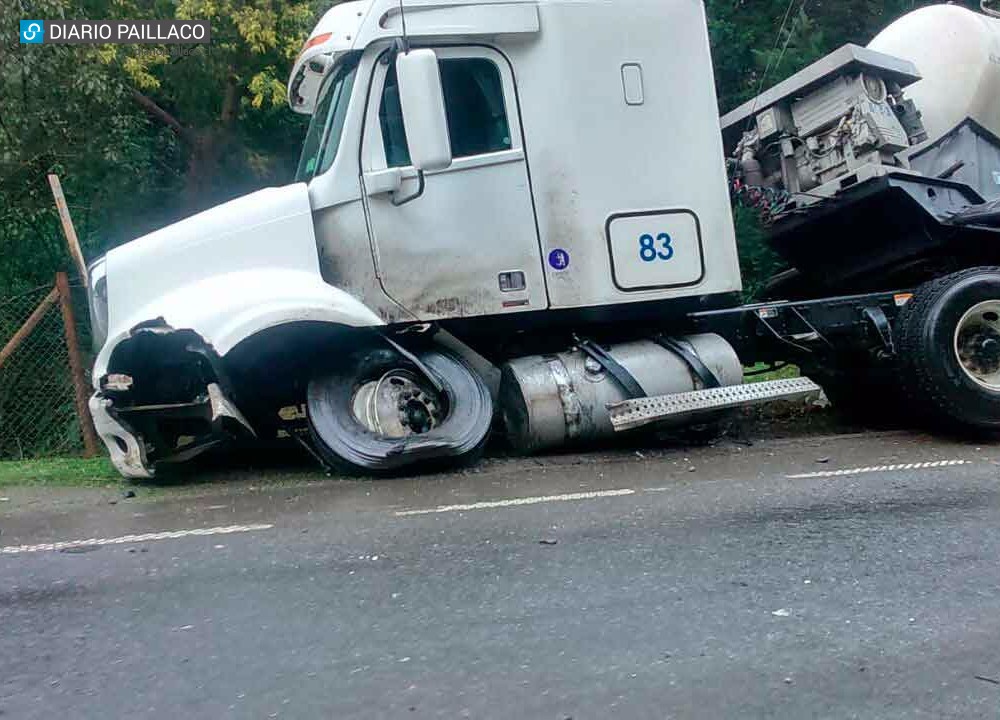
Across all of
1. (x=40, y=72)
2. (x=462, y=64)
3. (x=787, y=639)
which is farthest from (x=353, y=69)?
(x=40, y=72)

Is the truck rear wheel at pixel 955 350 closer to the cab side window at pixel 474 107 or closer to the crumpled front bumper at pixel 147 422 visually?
the cab side window at pixel 474 107

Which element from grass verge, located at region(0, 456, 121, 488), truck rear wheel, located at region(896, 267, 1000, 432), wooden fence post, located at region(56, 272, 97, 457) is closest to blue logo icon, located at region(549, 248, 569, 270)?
truck rear wheel, located at region(896, 267, 1000, 432)

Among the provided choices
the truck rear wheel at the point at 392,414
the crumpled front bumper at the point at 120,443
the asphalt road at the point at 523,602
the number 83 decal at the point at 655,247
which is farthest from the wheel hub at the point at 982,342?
the crumpled front bumper at the point at 120,443

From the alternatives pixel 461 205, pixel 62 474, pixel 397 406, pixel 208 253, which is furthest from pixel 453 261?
pixel 62 474

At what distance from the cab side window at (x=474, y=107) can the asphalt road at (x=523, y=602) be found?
84.5 inches

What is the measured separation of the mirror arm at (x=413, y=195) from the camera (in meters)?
5.96

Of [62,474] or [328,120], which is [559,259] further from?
[62,474]

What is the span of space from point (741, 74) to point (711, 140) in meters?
5.71

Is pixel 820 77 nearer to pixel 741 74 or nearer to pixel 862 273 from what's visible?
pixel 862 273

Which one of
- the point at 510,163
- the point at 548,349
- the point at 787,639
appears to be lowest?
the point at 787,639

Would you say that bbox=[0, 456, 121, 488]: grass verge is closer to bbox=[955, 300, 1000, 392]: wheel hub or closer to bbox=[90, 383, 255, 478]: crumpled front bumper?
bbox=[90, 383, 255, 478]: crumpled front bumper

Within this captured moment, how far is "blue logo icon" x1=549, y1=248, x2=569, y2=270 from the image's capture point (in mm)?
6352

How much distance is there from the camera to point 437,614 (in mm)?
3438

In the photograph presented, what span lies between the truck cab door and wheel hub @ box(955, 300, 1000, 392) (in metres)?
2.79
